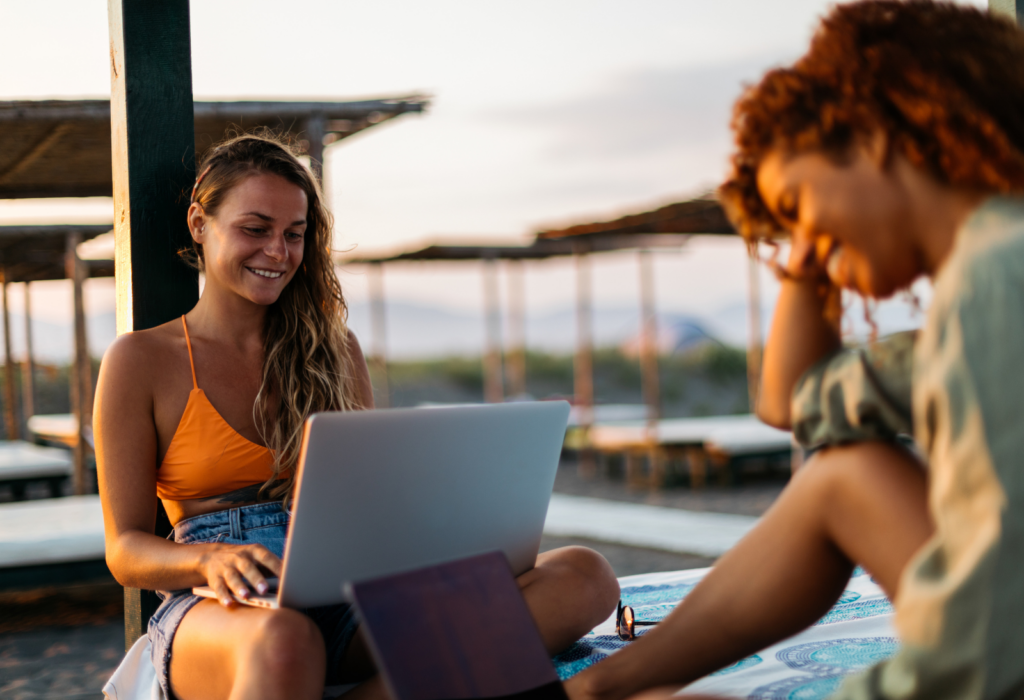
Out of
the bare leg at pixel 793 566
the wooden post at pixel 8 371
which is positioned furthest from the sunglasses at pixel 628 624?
the wooden post at pixel 8 371

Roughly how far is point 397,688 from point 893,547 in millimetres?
654

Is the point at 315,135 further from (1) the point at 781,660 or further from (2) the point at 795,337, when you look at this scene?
(2) the point at 795,337

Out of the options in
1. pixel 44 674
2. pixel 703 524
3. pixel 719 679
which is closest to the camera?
pixel 719 679

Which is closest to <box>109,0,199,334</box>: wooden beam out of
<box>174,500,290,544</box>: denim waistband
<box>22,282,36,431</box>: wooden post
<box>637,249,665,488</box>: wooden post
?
<box>174,500,290,544</box>: denim waistband

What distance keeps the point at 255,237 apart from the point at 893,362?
1365mm

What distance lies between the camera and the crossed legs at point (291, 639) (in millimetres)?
1413

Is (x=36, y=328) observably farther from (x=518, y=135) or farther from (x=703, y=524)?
(x=518, y=135)

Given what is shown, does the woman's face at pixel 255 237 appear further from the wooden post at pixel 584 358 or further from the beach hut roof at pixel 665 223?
the wooden post at pixel 584 358

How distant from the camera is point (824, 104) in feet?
3.50

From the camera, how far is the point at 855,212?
1037 millimetres

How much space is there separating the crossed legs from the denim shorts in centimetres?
2

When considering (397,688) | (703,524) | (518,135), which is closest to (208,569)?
(397,688)

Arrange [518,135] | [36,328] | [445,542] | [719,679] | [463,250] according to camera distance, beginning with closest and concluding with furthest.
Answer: [445,542], [719,679], [36,328], [463,250], [518,135]

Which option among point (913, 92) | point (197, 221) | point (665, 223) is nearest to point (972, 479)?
point (913, 92)
